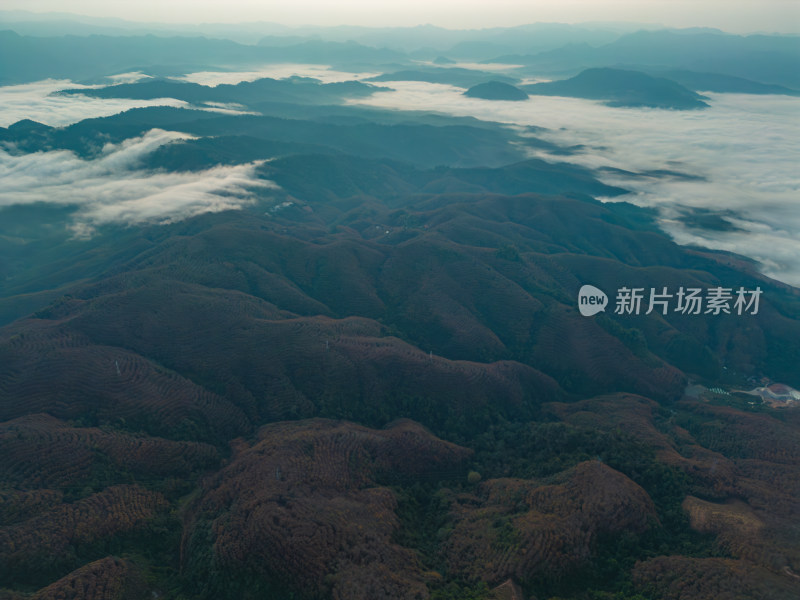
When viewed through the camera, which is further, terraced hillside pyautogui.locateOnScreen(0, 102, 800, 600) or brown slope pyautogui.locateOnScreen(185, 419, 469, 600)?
terraced hillside pyautogui.locateOnScreen(0, 102, 800, 600)

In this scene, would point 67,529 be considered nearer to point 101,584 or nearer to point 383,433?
point 101,584

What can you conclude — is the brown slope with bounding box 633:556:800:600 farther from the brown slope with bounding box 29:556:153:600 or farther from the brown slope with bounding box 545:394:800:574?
the brown slope with bounding box 29:556:153:600

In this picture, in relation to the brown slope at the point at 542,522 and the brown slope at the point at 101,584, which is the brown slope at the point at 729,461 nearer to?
the brown slope at the point at 542,522

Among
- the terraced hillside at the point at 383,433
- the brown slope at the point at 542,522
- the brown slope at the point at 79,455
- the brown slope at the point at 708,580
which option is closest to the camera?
the brown slope at the point at 708,580

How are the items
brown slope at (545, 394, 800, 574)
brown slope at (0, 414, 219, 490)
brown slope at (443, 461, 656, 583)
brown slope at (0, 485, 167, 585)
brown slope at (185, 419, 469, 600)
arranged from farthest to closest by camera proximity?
1. brown slope at (0, 414, 219, 490)
2. brown slope at (545, 394, 800, 574)
3. brown slope at (443, 461, 656, 583)
4. brown slope at (0, 485, 167, 585)
5. brown slope at (185, 419, 469, 600)

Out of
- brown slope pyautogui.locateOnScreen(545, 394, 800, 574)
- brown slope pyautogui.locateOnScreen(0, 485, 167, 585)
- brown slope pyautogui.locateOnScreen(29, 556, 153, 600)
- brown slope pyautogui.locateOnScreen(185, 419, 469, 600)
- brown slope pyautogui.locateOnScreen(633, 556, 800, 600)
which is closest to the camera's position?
brown slope pyautogui.locateOnScreen(633, 556, 800, 600)

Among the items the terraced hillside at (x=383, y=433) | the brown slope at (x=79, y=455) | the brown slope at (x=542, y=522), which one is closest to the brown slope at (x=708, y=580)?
the terraced hillside at (x=383, y=433)

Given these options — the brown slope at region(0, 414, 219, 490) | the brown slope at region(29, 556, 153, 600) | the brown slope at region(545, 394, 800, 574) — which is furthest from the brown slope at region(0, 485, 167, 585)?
the brown slope at region(545, 394, 800, 574)

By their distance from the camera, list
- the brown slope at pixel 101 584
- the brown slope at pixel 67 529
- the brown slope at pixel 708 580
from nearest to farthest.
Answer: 1. the brown slope at pixel 708 580
2. the brown slope at pixel 101 584
3. the brown slope at pixel 67 529

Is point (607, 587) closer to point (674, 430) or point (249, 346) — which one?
point (674, 430)

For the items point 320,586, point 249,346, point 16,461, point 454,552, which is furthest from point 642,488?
point 16,461

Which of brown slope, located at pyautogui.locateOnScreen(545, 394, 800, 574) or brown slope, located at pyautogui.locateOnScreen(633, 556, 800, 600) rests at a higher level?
brown slope, located at pyautogui.locateOnScreen(633, 556, 800, 600)
